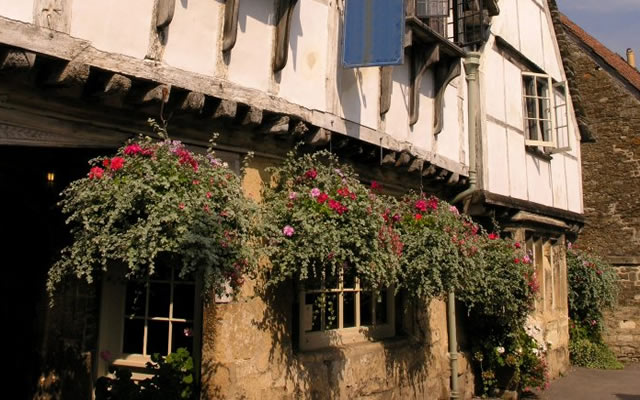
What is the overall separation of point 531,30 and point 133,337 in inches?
320

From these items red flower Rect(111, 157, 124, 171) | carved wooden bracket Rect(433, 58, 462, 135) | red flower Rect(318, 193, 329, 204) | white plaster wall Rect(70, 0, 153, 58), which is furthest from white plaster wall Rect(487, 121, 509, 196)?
red flower Rect(111, 157, 124, 171)

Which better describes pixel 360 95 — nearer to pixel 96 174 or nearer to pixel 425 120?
pixel 425 120

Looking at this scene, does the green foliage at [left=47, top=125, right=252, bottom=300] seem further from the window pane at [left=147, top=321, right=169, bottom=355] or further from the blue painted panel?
the blue painted panel

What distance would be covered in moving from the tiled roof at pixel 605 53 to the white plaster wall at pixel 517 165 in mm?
6065

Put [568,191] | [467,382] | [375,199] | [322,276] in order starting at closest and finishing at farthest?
[322,276] < [375,199] < [467,382] < [568,191]

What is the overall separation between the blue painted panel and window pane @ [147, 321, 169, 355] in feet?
9.66

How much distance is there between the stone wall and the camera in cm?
1256

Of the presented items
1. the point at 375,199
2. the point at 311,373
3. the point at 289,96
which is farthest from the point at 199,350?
the point at 289,96

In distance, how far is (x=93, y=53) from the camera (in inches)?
152

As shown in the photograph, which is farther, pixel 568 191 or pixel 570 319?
pixel 570 319

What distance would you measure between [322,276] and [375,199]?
849 mm

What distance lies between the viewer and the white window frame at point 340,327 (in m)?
5.48

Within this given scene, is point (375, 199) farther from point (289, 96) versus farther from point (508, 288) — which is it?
point (508, 288)

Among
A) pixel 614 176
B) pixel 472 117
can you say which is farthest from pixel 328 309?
pixel 614 176
